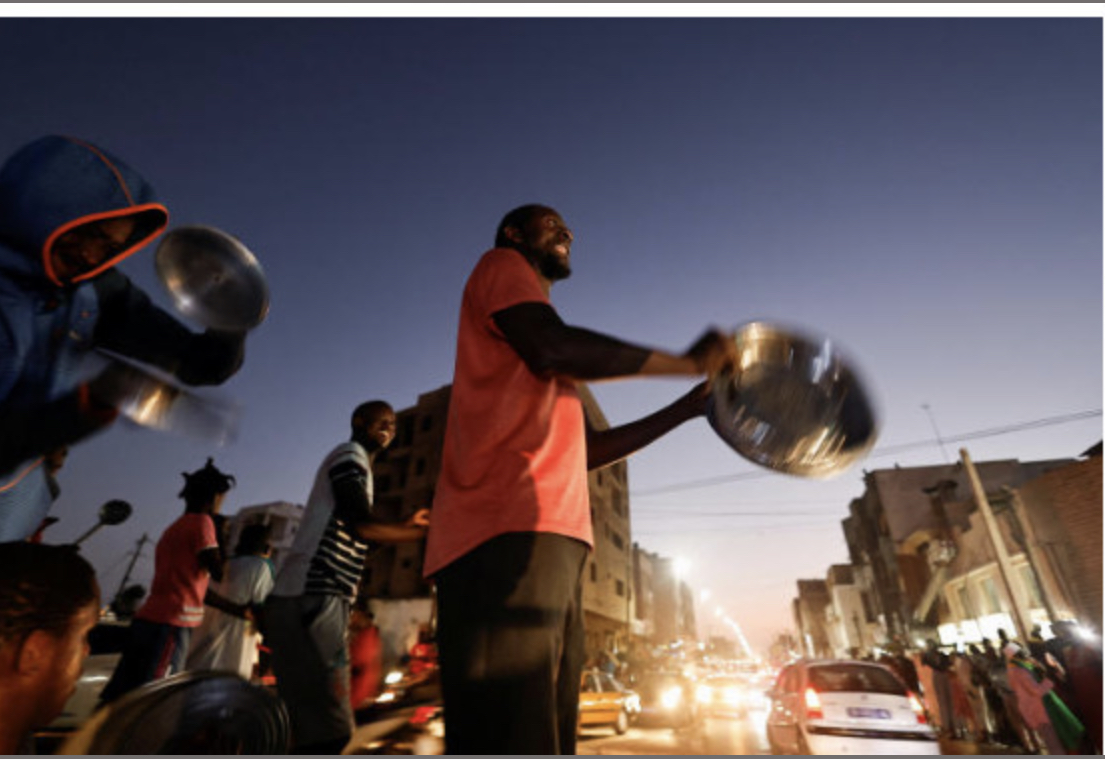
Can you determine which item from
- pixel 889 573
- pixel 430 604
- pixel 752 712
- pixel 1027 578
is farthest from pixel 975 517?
pixel 430 604

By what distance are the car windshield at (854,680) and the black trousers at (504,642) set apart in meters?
9.98

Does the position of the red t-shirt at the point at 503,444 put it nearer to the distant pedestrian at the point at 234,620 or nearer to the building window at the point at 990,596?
the distant pedestrian at the point at 234,620

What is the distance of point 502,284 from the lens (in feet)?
5.35

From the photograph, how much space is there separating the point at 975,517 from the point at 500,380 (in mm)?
31163

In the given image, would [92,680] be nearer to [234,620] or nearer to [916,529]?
[234,620]

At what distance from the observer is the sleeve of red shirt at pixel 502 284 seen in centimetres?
159

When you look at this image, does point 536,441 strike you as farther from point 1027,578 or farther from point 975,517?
point 975,517

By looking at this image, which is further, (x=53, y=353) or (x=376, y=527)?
(x=376, y=527)

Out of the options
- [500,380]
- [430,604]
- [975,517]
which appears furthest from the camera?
[430,604]

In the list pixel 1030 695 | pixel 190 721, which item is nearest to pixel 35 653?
pixel 190 721

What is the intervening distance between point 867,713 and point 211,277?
10.5 metres

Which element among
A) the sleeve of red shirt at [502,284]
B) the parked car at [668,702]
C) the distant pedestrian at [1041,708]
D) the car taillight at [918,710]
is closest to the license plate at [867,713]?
the car taillight at [918,710]

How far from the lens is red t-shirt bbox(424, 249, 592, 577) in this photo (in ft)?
4.57

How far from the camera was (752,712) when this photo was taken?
69.5ft
